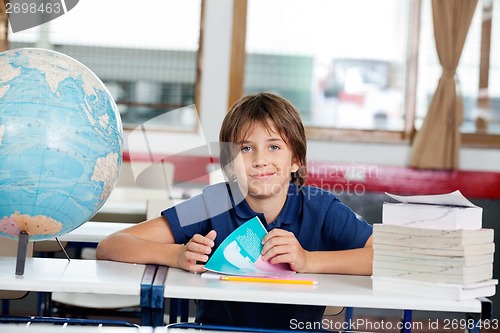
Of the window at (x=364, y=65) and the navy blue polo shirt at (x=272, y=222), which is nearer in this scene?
the navy blue polo shirt at (x=272, y=222)

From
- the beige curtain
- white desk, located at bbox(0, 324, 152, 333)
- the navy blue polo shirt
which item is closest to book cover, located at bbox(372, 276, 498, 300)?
Answer: the navy blue polo shirt

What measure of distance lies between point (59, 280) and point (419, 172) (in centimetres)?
438

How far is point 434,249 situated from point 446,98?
413cm

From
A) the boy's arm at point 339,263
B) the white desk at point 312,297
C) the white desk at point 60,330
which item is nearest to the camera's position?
the white desk at point 60,330

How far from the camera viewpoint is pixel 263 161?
224 cm

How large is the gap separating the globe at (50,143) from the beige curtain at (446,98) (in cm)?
416

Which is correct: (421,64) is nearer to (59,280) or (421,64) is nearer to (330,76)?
(330,76)

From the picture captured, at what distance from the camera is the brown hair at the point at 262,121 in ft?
7.53

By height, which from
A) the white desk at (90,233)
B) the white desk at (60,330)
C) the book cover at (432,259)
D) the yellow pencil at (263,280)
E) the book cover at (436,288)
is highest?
the book cover at (432,259)

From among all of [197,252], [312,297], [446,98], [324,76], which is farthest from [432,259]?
[324,76]

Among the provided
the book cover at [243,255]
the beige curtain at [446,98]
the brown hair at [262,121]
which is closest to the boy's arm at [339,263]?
the book cover at [243,255]

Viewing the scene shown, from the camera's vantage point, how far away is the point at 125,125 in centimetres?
600

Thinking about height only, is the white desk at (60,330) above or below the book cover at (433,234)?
below

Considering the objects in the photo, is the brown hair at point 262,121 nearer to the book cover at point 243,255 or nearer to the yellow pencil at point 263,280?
the book cover at point 243,255
